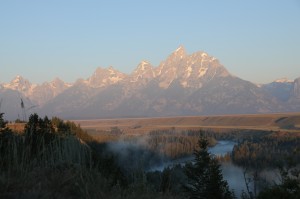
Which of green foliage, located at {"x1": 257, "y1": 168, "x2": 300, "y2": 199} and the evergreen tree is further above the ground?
green foliage, located at {"x1": 257, "y1": 168, "x2": 300, "y2": 199}

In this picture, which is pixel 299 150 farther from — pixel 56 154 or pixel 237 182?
pixel 237 182

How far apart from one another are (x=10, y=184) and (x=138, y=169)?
3.20 metres

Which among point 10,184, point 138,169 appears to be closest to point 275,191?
point 138,169

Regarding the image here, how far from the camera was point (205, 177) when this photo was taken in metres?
46.9

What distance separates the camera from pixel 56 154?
10.4 m

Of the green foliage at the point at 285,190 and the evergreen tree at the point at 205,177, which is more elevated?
the green foliage at the point at 285,190

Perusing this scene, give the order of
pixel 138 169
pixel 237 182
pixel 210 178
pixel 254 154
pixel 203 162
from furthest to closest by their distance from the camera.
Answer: pixel 254 154
pixel 237 182
pixel 203 162
pixel 210 178
pixel 138 169

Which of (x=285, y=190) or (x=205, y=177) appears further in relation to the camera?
(x=205, y=177)

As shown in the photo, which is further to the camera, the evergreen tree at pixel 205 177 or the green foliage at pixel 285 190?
the evergreen tree at pixel 205 177

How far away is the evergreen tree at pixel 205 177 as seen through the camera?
42844mm

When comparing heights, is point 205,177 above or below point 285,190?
below

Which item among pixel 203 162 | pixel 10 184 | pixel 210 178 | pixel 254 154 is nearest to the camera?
pixel 10 184

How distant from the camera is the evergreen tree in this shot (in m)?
42.8

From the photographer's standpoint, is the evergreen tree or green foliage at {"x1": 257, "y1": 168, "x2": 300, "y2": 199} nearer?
green foliage at {"x1": 257, "y1": 168, "x2": 300, "y2": 199}
